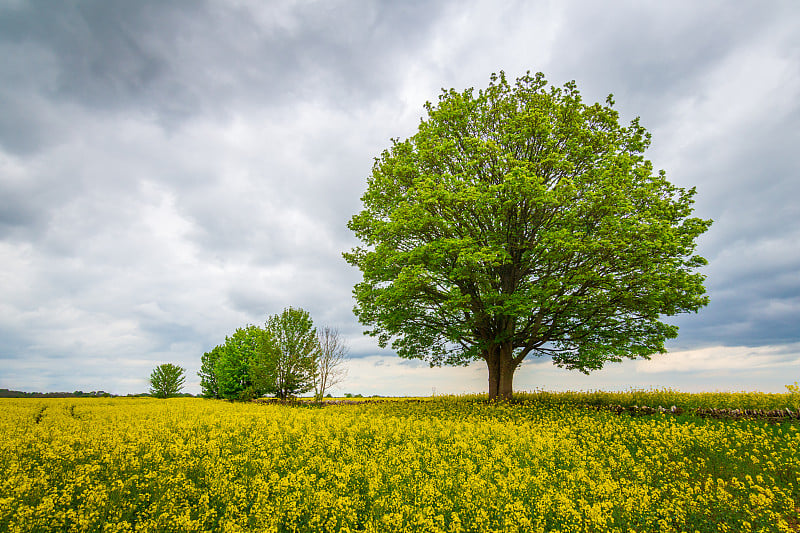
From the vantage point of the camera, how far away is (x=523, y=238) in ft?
66.5

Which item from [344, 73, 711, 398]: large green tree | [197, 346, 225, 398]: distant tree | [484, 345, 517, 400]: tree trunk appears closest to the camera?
[344, 73, 711, 398]: large green tree

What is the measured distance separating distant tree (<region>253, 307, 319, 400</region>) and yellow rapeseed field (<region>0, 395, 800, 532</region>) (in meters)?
18.7

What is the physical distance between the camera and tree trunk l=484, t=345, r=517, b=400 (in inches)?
834

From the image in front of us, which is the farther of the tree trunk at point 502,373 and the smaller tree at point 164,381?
the smaller tree at point 164,381

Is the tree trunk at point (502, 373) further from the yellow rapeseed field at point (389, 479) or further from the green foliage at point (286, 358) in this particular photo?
the green foliage at point (286, 358)

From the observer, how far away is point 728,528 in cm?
705

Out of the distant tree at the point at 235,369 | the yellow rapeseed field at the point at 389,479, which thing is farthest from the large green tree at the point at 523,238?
the distant tree at the point at 235,369

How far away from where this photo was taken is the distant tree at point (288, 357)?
105 ft

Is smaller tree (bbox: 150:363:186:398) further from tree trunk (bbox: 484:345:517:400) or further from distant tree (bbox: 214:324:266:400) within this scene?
tree trunk (bbox: 484:345:517:400)

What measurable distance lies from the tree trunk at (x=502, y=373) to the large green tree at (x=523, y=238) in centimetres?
7

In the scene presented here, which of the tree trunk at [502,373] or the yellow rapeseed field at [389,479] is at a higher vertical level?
the tree trunk at [502,373]

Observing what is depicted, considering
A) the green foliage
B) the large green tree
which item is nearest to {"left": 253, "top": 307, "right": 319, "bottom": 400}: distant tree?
the green foliage

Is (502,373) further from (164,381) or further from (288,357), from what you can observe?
(164,381)

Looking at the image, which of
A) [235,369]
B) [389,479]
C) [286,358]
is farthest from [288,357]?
[389,479]
